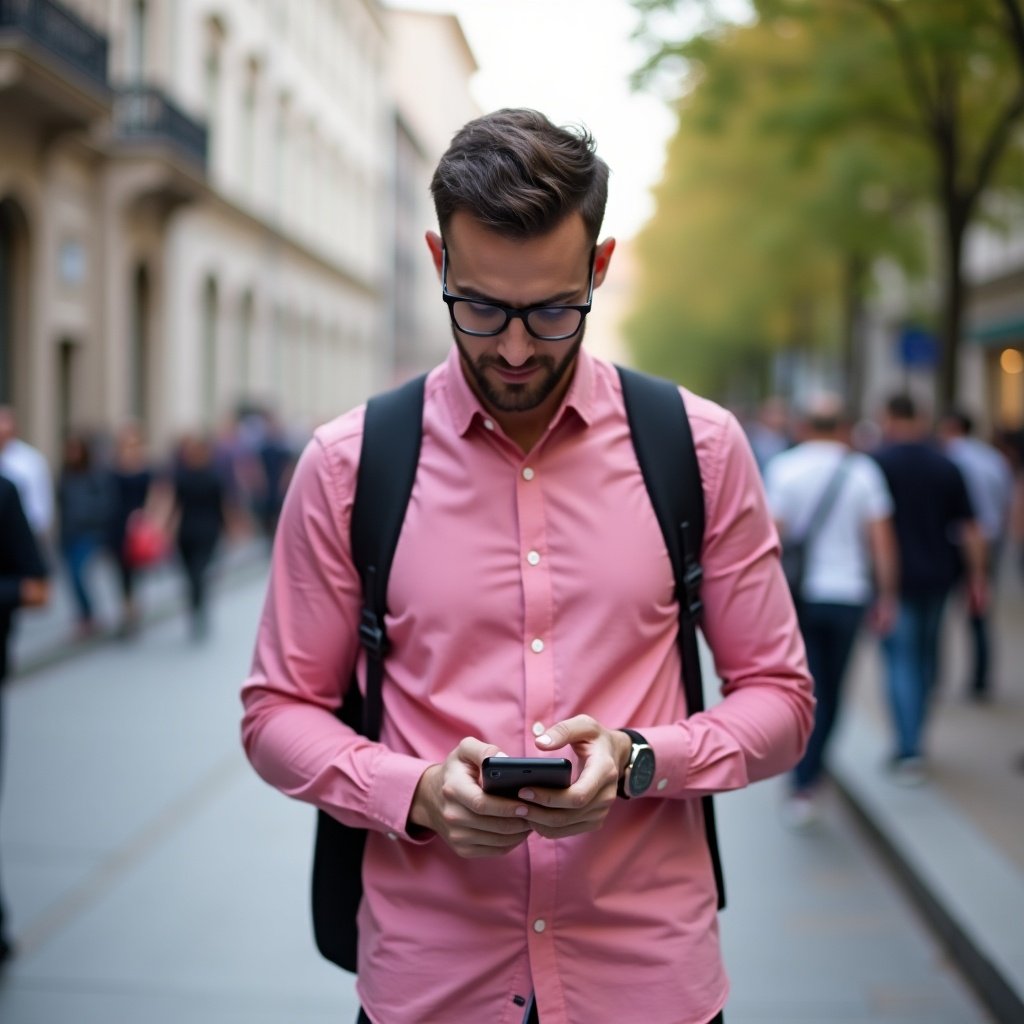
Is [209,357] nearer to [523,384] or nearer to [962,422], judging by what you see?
[962,422]

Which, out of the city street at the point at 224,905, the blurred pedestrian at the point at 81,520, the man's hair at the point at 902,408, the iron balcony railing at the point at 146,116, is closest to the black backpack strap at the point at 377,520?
the city street at the point at 224,905

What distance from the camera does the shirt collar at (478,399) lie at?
2.25m

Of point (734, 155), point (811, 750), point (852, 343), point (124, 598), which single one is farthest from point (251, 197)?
point (811, 750)

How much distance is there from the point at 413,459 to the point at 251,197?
1086 inches

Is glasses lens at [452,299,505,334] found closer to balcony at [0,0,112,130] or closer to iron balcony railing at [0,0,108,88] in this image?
balcony at [0,0,112,130]

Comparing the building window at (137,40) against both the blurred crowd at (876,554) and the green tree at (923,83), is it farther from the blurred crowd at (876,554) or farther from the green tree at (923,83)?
the blurred crowd at (876,554)

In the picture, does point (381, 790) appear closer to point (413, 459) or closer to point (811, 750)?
point (413, 459)

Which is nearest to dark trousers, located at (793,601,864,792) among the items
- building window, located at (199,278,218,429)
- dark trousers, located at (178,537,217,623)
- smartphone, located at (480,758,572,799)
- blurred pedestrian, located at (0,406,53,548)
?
smartphone, located at (480,758,572,799)

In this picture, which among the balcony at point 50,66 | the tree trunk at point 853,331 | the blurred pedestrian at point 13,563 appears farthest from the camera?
the tree trunk at point 853,331

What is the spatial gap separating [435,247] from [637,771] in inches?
31.8

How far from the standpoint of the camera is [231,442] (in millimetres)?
23125

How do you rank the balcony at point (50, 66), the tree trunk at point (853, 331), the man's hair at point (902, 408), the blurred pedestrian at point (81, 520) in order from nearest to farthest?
the man's hair at point (902, 408)
the blurred pedestrian at point (81, 520)
the balcony at point (50, 66)
the tree trunk at point (853, 331)

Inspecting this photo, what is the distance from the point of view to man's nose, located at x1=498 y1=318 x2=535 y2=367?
6.83 ft

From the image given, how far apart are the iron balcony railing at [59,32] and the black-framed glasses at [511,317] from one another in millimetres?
15838
